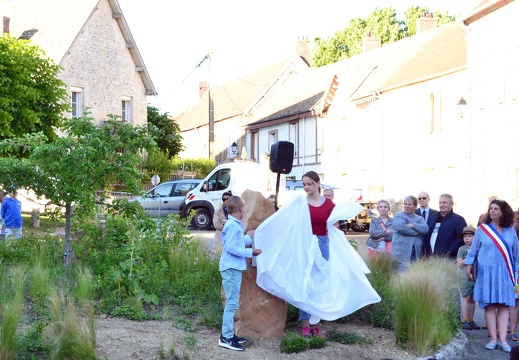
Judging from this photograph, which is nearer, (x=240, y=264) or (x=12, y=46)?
(x=240, y=264)

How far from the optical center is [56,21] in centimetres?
4128

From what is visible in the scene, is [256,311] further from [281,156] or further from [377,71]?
[377,71]

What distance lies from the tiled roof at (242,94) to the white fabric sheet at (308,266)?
40880 mm

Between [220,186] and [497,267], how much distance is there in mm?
18011

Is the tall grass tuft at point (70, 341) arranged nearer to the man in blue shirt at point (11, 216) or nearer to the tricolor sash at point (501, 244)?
the tricolor sash at point (501, 244)

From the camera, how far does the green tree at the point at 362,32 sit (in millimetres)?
68312

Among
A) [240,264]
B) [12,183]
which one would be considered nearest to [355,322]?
[240,264]

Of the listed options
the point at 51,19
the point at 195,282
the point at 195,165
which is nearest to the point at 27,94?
the point at 195,282

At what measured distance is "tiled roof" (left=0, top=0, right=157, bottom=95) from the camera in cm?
3969

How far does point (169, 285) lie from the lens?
10.2 m

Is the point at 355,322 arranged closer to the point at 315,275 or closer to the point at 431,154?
the point at 315,275

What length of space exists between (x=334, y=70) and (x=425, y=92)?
15.8 meters

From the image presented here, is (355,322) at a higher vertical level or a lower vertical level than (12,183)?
lower

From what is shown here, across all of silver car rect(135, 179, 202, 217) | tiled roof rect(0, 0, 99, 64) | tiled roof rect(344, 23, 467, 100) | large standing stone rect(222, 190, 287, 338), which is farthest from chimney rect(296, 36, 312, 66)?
large standing stone rect(222, 190, 287, 338)
